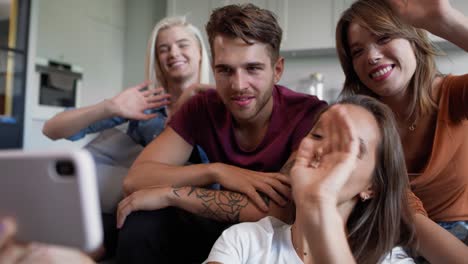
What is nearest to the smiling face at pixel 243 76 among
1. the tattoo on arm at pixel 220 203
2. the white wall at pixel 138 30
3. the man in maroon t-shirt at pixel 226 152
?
the man in maroon t-shirt at pixel 226 152

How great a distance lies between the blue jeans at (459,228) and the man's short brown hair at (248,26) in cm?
71

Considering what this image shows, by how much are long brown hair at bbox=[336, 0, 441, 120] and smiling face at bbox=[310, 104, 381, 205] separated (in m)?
0.29

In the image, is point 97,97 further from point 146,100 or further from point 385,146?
point 385,146

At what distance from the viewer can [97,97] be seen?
3650 millimetres

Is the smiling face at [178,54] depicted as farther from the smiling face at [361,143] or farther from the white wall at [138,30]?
the white wall at [138,30]

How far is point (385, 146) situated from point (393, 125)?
8 centimetres

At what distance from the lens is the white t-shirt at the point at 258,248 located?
887mm

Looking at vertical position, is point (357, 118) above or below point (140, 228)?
above

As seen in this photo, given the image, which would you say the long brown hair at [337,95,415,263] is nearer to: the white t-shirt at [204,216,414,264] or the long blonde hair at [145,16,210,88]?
the white t-shirt at [204,216,414,264]

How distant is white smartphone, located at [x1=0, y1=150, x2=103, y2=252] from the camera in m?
0.34

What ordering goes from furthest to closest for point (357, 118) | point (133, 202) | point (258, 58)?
point (258, 58) → point (133, 202) → point (357, 118)

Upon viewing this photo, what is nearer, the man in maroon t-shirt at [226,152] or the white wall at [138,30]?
the man in maroon t-shirt at [226,152]

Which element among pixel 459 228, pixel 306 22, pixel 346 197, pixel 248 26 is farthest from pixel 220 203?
pixel 306 22

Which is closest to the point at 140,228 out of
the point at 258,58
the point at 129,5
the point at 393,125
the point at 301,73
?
the point at 258,58
